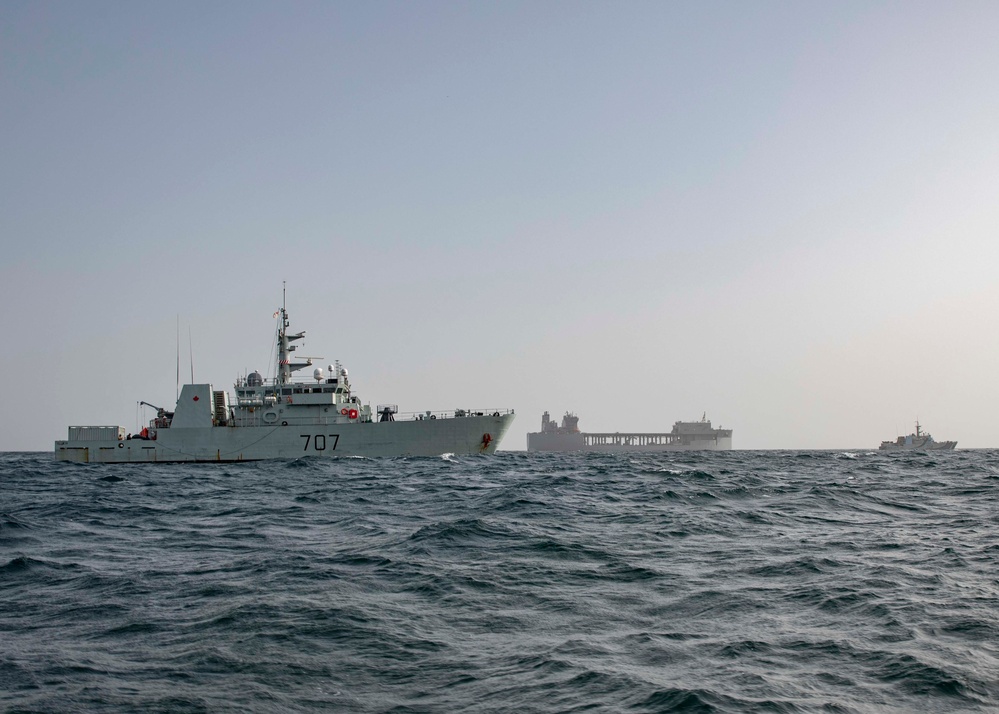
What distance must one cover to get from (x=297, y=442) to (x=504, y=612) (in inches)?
2014

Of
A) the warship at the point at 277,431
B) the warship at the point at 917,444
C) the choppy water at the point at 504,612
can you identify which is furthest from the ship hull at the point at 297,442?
the warship at the point at 917,444

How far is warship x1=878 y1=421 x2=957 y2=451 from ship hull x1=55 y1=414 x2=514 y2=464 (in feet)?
330

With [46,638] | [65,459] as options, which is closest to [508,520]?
[46,638]

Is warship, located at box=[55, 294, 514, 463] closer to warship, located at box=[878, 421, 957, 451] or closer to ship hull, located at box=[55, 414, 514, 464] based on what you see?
ship hull, located at box=[55, 414, 514, 464]

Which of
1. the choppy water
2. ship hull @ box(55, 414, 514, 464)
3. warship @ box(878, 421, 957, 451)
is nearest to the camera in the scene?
the choppy water

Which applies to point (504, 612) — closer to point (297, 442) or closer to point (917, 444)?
point (297, 442)

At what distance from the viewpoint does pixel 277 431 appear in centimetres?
5819

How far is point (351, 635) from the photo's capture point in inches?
333

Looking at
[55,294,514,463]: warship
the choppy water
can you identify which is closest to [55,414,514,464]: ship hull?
[55,294,514,463]: warship

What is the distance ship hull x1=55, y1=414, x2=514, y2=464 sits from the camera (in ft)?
190

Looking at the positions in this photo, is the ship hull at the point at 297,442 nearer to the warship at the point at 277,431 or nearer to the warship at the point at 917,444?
the warship at the point at 277,431

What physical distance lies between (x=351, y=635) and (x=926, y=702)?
5629 millimetres

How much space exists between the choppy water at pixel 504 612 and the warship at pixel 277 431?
3880 cm

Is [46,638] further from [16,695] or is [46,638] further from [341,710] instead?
[341,710]
